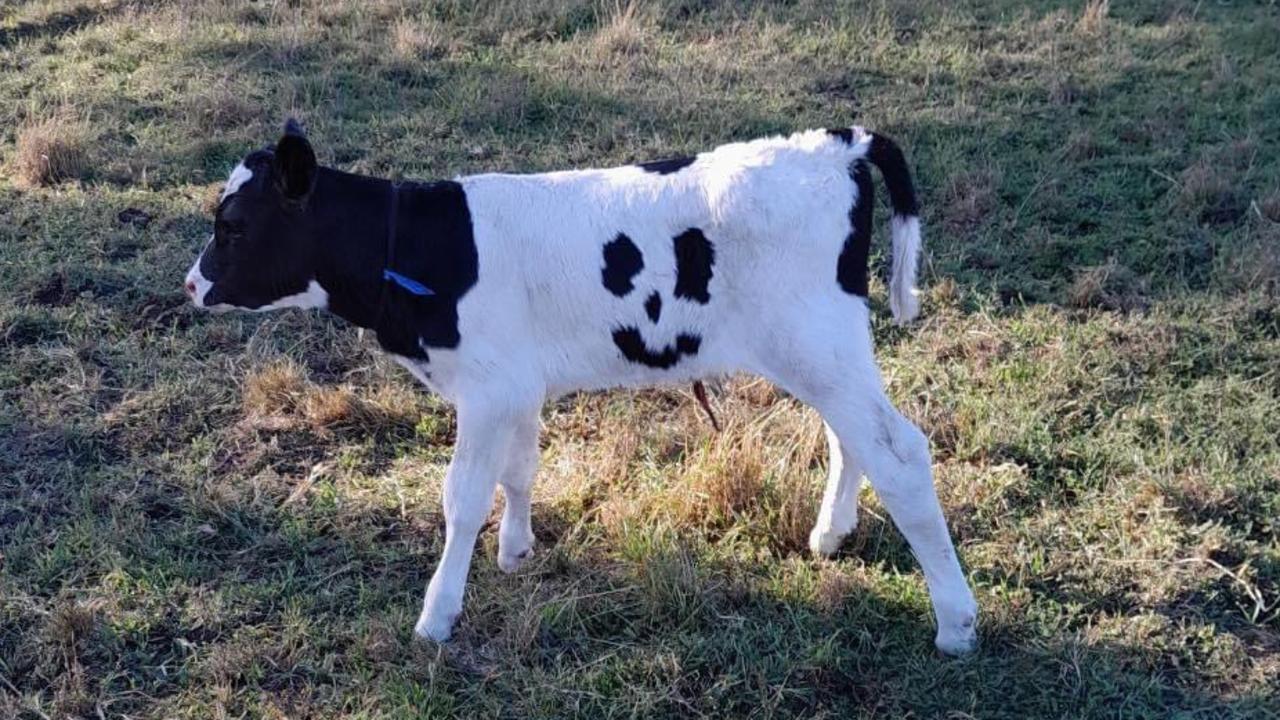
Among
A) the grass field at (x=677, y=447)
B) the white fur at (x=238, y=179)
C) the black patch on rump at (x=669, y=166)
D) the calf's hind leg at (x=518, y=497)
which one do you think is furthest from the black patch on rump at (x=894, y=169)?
the white fur at (x=238, y=179)

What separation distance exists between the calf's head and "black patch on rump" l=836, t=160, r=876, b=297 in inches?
65.0

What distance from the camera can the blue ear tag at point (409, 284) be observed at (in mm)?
3969

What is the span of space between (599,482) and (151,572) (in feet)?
5.48

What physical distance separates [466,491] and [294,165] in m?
1.15

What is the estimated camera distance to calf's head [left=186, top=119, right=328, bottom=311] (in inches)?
158

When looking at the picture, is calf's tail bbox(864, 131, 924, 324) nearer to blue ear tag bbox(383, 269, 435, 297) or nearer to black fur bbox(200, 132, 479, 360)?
black fur bbox(200, 132, 479, 360)

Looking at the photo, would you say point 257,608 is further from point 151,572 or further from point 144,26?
point 144,26

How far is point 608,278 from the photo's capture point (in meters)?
3.99

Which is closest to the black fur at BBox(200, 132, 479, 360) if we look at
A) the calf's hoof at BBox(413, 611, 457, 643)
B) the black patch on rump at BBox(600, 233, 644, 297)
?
the black patch on rump at BBox(600, 233, 644, 297)

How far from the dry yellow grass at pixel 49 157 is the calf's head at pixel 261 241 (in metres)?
4.51

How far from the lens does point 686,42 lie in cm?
1018

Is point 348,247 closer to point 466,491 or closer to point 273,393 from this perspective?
point 466,491

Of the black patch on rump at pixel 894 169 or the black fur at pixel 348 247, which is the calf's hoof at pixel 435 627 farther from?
Answer: the black patch on rump at pixel 894 169

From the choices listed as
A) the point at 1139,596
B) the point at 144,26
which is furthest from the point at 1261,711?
the point at 144,26
